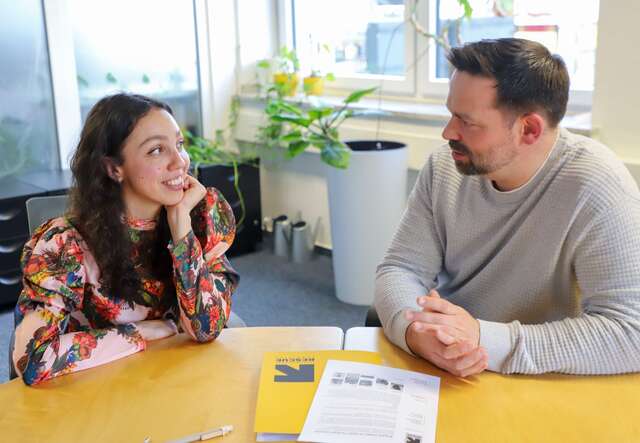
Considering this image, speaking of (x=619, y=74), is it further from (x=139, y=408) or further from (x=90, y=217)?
(x=139, y=408)

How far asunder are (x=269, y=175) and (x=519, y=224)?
112 inches

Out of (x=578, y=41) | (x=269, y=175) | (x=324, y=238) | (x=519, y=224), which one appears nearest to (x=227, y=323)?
(x=519, y=224)

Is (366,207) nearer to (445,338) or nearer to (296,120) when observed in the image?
(296,120)

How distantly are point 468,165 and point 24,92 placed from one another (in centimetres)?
275

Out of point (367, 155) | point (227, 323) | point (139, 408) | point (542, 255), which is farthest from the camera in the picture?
point (367, 155)

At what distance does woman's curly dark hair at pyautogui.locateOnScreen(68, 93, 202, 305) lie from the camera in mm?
1595

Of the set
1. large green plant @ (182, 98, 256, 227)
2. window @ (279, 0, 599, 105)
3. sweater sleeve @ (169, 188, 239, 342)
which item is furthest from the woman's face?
large green plant @ (182, 98, 256, 227)

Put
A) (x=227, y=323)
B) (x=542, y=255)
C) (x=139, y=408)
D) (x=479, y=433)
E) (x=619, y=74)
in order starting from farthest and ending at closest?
(x=619, y=74)
(x=227, y=323)
(x=542, y=255)
(x=139, y=408)
(x=479, y=433)

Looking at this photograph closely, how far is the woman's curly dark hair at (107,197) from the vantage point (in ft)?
5.23

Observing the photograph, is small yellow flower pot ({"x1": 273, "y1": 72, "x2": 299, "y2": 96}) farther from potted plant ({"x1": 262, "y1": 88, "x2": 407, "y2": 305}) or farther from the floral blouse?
the floral blouse

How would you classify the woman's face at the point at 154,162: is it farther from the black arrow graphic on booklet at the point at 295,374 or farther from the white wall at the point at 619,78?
the white wall at the point at 619,78

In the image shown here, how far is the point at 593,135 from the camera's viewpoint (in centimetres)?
258

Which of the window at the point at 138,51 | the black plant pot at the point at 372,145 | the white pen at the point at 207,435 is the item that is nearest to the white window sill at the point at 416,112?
the black plant pot at the point at 372,145

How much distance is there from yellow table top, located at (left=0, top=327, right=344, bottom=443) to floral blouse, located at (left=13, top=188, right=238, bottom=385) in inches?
1.5
